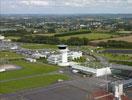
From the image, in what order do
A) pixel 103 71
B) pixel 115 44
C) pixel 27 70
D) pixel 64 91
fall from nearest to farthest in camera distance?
1. pixel 64 91
2. pixel 103 71
3. pixel 27 70
4. pixel 115 44

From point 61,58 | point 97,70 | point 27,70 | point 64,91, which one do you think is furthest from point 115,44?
point 64,91

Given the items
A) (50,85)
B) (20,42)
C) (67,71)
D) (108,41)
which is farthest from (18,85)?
(20,42)

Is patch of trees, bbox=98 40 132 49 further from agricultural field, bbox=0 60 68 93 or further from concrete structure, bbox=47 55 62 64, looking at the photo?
agricultural field, bbox=0 60 68 93

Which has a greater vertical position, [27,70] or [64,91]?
[64,91]

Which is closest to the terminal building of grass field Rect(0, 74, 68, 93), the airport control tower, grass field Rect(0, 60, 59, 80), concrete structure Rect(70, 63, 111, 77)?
the airport control tower

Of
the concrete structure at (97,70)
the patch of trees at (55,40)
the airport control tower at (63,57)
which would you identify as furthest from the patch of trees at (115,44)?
the concrete structure at (97,70)

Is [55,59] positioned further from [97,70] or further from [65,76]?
[97,70]

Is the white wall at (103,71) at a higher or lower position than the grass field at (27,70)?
higher

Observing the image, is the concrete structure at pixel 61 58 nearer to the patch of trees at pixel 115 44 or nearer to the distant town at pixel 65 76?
the distant town at pixel 65 76
